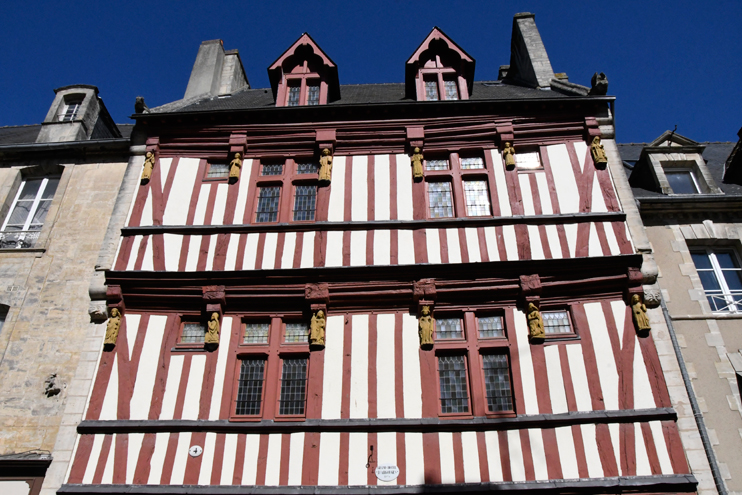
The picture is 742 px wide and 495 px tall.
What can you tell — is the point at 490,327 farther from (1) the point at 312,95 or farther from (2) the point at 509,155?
(1) the point at 312,95

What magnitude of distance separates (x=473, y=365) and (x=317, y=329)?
8.07ft

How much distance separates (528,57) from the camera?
14.6 meters

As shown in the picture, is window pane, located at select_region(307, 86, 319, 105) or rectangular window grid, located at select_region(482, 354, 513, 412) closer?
rectangular window grid, located at select_region(482, 354, 513, 412)

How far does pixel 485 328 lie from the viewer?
376 inches

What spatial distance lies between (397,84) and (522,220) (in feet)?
22.6

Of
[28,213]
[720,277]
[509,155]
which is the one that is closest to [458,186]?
[509,155]

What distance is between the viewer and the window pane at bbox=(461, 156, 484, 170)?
37.2ft

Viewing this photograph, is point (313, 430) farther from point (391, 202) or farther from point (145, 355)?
point (391, 202)

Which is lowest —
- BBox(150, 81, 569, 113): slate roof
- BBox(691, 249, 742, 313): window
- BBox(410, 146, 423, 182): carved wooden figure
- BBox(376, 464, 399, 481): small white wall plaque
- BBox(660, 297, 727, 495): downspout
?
BBox(376, 464, 399, 481): small white wall plaque

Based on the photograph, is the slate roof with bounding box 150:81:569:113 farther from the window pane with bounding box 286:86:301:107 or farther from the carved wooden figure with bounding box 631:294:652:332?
the carved wooden figure with bounding box 631:294:652:332

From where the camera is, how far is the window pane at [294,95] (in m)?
12.8

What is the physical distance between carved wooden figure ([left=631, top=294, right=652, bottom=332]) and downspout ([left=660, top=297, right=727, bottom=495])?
1.36ft

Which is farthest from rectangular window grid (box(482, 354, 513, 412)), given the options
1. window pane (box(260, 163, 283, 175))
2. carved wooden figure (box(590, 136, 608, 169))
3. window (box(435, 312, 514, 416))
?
window pane (box(260, 163, 283, 175))

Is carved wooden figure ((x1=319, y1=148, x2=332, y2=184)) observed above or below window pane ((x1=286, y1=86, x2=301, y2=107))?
below
